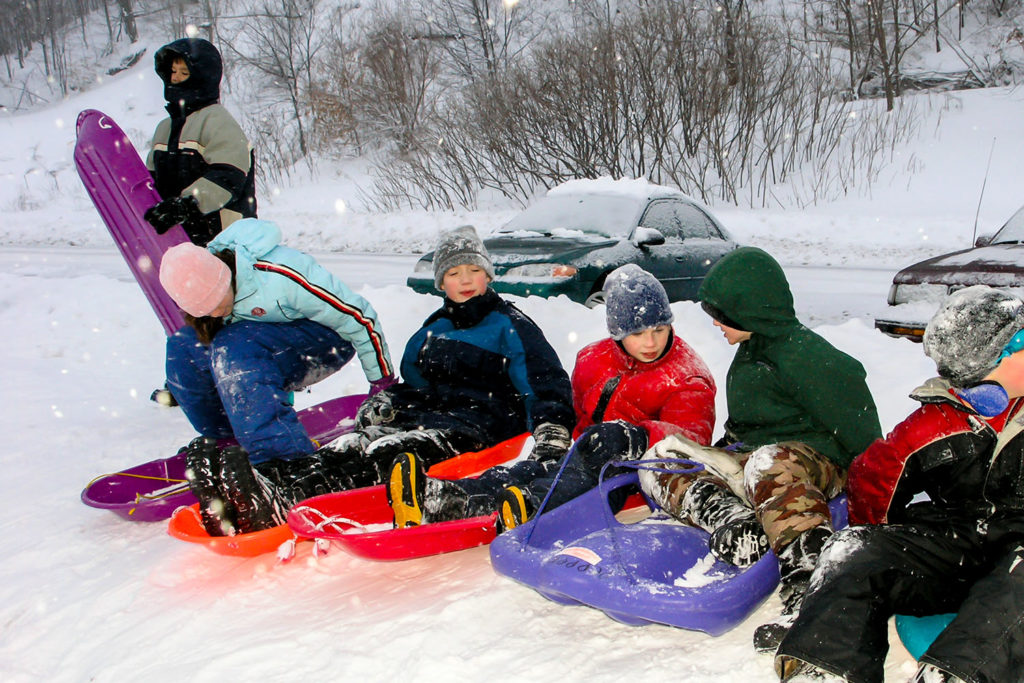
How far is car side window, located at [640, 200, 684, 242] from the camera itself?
6.71m

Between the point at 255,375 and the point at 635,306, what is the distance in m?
1.54

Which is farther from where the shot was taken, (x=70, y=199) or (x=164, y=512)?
(x=70, y=199)

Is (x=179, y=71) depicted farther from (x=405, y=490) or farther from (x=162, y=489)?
(x=405, y=490)

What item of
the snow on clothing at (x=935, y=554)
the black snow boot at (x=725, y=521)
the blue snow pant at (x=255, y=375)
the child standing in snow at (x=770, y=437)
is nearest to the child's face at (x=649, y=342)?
the child standing in snow at (x=770, y=437)

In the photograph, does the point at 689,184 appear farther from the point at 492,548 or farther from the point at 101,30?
the point at 101,30

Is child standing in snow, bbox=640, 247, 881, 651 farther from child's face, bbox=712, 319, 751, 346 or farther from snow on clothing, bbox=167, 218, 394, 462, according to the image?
snow on clothing, bbox=167, 218, 394, 462

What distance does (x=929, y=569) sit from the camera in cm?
186

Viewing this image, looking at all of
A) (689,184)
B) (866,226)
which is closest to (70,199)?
(689,184)

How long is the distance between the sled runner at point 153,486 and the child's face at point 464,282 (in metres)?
1.02

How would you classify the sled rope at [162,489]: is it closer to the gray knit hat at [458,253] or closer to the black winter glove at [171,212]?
the black winter glove at [171,212]

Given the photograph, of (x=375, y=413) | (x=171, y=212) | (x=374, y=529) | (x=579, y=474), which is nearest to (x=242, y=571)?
(x=374, y=529)

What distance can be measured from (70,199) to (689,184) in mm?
16174

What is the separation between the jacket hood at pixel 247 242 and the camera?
135 inches

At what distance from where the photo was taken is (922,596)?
1.84 m
